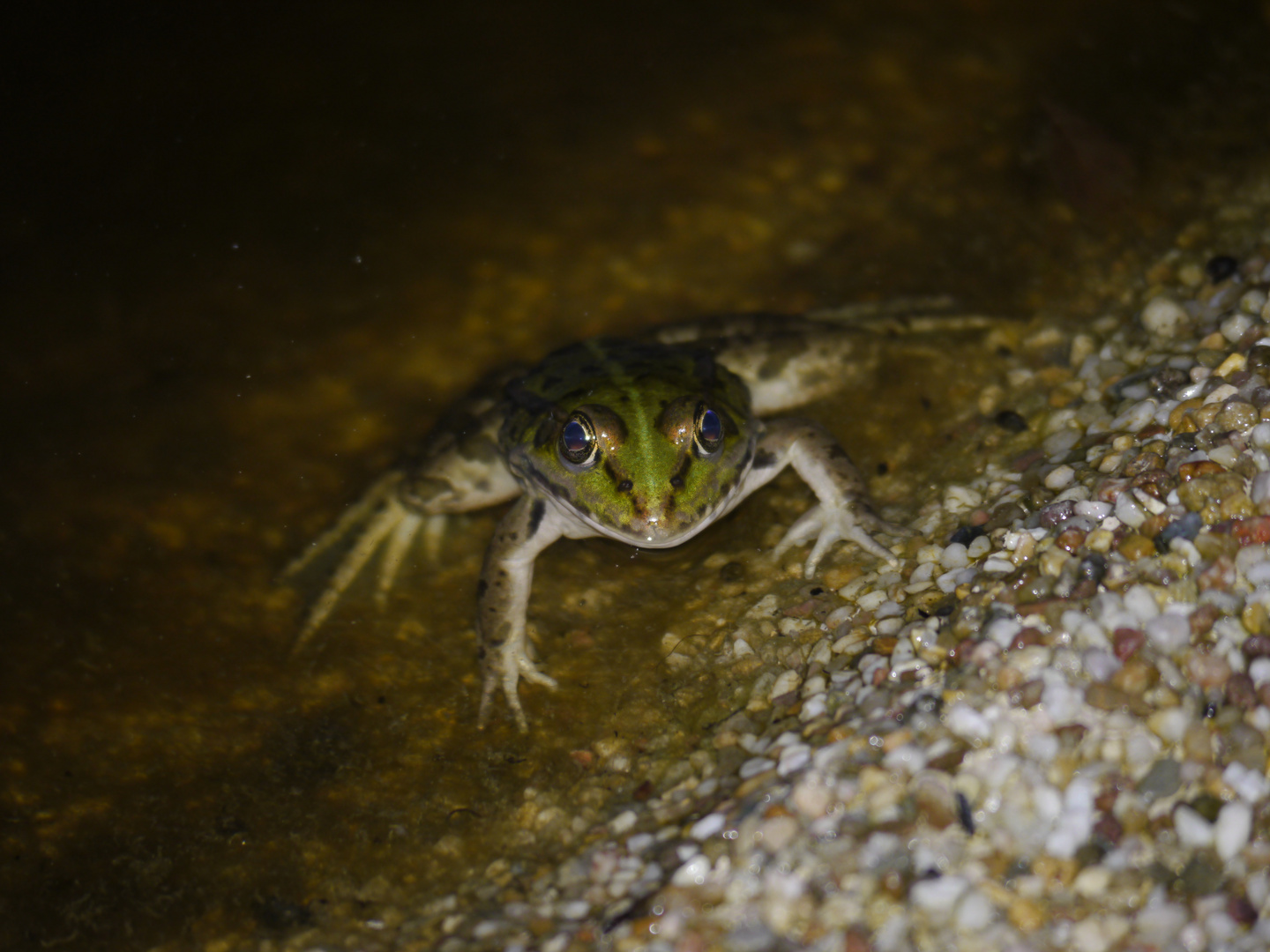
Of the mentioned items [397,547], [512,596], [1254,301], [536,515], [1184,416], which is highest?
[1254,301]

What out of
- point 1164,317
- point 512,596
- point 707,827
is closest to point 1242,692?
point 707,827

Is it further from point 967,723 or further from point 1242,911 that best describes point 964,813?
point 1242,911

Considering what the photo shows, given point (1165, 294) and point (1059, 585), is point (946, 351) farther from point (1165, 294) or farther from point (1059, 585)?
point (1059, 585)

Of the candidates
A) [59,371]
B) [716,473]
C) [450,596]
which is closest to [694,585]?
[716,473]

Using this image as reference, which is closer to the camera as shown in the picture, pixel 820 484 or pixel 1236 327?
pixel 1236 327

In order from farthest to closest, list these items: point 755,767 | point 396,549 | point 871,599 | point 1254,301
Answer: point 396,549, point 1254,301, point 871,599, point 755,767

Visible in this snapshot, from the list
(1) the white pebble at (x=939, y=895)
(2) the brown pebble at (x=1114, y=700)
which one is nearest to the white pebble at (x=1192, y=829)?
(2) the brown pebble at (x=1114, y=700)

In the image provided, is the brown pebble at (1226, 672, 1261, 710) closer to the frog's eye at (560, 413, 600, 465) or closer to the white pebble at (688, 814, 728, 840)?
the white pebble at (688, 814, 728, 840)

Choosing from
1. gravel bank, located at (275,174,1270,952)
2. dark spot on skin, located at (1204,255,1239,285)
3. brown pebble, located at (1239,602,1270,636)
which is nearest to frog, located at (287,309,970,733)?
gravel bank, located at (275,174,1270,952)
